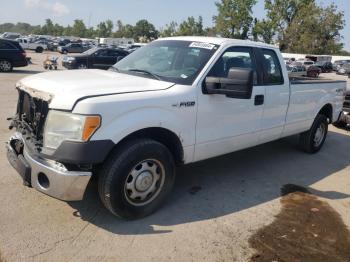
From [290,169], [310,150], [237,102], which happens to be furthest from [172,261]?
[310,150]

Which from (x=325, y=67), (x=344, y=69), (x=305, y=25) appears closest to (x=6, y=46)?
(x=344, y=69)

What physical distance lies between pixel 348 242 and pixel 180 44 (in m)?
2.97

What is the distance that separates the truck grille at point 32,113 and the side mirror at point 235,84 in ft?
5.81

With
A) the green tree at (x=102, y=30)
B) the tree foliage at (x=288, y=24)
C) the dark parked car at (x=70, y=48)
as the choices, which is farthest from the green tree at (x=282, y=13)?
the green tree at (x=102, y=30)

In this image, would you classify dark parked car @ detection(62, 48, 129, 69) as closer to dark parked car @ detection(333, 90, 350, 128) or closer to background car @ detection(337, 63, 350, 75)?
dark parked car @ detection(333, 90, 350, 128)

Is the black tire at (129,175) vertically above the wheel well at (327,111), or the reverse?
the wheel well at (327,111)

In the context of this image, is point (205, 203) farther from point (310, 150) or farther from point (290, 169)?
point (310, 150)

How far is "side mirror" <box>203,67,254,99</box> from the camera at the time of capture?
13.2ft

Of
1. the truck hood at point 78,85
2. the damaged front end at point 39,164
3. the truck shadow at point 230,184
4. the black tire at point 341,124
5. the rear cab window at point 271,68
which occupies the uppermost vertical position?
the rear cab window at point 271,68

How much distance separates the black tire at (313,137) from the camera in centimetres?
694

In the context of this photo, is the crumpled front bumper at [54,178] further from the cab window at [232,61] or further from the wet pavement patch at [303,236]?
the cab window at [232,61]

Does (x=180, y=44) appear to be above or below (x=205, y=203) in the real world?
A: above

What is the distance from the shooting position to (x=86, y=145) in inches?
134

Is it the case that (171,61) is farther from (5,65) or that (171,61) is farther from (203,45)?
(5,65)
